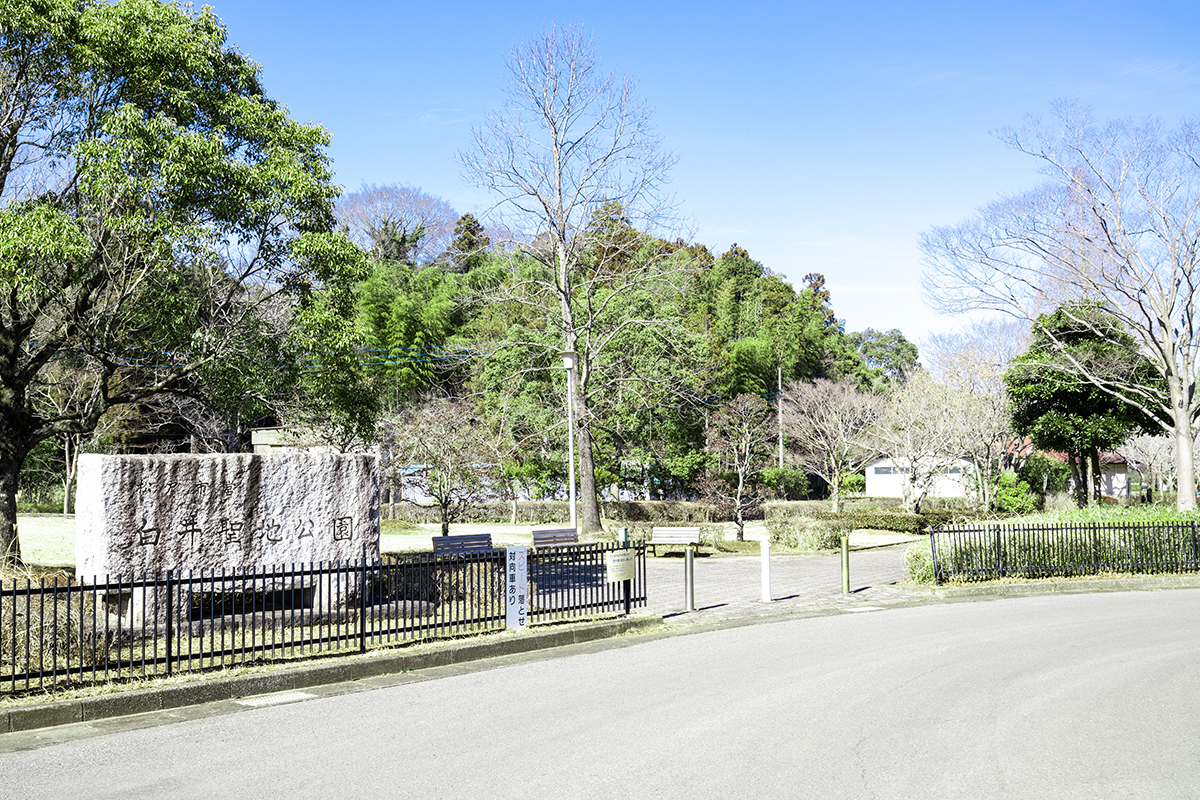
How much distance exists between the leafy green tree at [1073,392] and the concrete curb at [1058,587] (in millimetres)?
10167

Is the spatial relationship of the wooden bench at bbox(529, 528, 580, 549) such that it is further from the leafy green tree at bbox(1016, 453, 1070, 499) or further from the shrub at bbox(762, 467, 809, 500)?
the leafy green tree at bbox(1016, 453, 1070, 499)

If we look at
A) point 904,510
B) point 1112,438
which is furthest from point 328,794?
point 904,510

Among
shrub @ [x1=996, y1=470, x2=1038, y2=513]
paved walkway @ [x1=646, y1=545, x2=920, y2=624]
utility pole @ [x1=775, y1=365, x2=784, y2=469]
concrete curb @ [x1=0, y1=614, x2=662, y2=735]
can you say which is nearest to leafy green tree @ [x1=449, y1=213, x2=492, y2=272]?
utility pole @ [x1=775, y1=365, x2=784, y2=469]

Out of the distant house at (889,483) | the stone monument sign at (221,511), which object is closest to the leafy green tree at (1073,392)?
the stone monument sign at (221,511)

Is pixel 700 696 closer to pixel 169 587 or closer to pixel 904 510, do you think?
pixel 169 587

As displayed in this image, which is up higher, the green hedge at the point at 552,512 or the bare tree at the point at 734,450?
the bare tree at the point at 734,450

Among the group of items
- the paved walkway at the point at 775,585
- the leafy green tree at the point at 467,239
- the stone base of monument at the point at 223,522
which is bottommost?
the paved walkway at the point at 775,585

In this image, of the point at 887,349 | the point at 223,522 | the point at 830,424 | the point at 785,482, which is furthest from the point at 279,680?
the point at 887,349

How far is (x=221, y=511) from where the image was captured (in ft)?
40.5

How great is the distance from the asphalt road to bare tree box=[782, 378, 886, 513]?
35.7 metres

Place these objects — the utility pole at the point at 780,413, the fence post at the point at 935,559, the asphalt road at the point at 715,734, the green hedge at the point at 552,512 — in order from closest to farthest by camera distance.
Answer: the asphalt road at the point at 715,734, the fence post at the point at 935,559, the green hedge at the point at 552,512, the utility pole at the point at 780,413

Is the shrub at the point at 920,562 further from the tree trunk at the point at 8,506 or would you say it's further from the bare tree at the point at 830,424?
the bare tree at the point at 830,424

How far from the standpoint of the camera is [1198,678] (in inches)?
363

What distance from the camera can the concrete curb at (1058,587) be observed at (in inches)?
680
